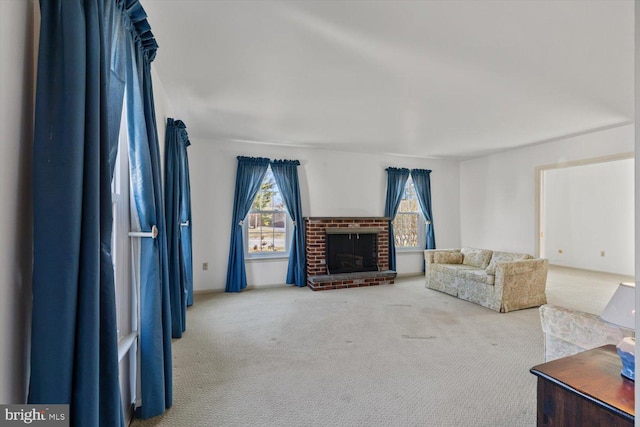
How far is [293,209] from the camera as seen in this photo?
5.53 meters

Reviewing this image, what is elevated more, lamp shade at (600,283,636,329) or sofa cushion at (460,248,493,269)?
lamp shade at (600,283,636,329)

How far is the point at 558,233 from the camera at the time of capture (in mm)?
7945

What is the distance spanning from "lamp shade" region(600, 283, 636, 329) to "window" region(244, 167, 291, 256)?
15.3 feet

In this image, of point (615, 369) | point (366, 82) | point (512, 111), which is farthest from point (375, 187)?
point (615, 369)

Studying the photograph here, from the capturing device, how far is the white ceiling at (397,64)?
1929 mm

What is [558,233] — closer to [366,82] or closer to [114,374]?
[366,82]

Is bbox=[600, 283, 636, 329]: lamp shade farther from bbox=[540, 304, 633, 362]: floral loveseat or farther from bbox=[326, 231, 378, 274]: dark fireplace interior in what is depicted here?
bbox=[326, 231, 378, 274]: dark fireplace interior

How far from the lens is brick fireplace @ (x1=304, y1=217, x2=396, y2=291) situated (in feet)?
17.7

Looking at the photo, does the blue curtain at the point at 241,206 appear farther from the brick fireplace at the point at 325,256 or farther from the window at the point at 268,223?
the brick fireplace at the point at 325,256

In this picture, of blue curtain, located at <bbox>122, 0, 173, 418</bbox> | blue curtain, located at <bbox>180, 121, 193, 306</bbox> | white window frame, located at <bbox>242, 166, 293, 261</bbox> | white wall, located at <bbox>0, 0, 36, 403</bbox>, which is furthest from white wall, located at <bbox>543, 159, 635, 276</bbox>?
white wall, located at <bbox>0, 0, 36, 403</bbox>

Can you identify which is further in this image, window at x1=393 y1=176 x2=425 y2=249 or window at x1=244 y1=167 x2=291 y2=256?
window at x1=393 y1=176 x2=425 y2=249

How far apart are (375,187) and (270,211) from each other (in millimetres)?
2130

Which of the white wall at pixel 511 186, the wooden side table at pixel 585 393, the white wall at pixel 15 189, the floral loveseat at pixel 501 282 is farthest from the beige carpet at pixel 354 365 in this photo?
the white wall at pixel 511 186

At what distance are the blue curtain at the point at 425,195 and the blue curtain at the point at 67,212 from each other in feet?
20.4
